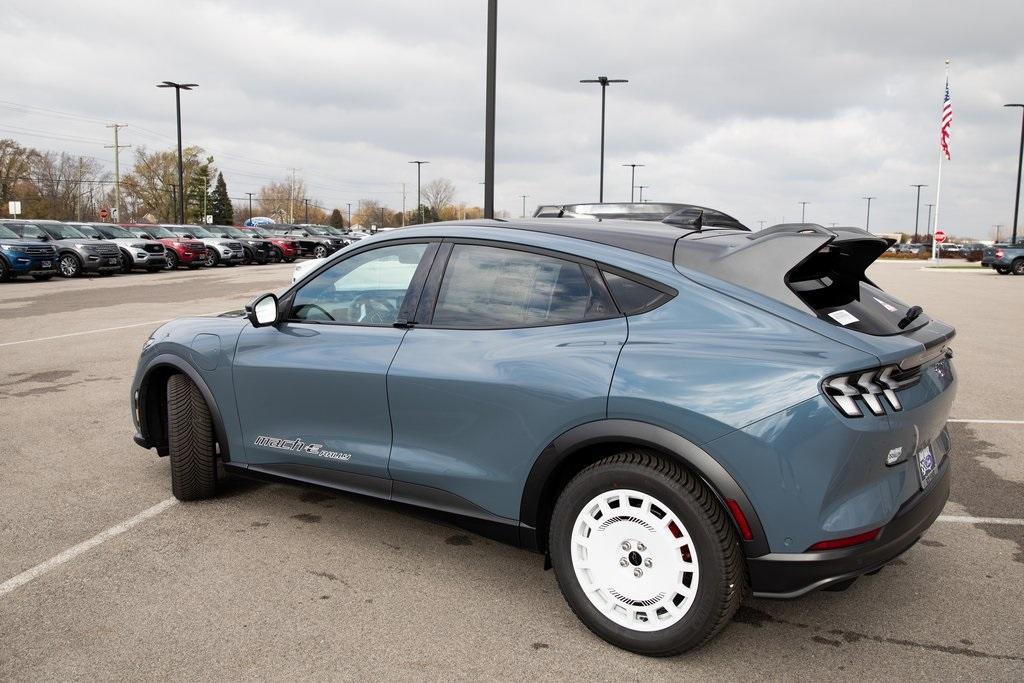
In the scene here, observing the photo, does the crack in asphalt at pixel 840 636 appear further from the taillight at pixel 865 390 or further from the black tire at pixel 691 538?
the taillight at pixel 865 390

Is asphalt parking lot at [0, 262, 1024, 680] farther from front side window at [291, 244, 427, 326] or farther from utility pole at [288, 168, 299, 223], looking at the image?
utility pole at [288, 168, 299, 223]

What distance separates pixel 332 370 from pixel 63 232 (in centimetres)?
2503

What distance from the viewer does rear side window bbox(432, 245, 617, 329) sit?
3.07m

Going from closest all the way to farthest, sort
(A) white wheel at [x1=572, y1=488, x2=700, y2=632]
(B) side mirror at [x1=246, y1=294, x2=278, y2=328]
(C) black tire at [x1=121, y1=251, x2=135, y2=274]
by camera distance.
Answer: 1. (A) white wheel at [x1=572, y1=488, x2=700, y2=632]
2. (B) side mirror at [x1=246, y1=294, x2=278, y2=328]
3. (C) black tire at [x1=121, y1=251, x2=135, y2=274]

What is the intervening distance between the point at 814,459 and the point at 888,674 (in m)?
0.90

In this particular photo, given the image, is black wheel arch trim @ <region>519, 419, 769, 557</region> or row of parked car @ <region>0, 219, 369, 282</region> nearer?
black wheel arch trim @ <region>519, 419, 769, 557</region>

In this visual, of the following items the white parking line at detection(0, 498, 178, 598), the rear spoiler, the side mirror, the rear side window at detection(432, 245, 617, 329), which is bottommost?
the white parking line at detection(0, 498, 178, 598)

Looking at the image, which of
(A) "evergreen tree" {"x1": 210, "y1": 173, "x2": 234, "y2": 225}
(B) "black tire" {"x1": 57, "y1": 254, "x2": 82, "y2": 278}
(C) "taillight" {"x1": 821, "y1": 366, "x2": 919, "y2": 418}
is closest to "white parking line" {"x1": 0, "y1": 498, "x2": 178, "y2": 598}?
(C) "taillight" {"x1": 821, "y1": 366, "x2": 919, "y2": 418}

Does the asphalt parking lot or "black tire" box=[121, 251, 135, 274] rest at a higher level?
"black tire" box=[121, 251, 135, 274]

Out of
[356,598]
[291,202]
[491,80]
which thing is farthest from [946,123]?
[291,202]

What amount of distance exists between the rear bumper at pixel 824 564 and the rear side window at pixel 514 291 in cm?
104

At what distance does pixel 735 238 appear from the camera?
11.0 feet

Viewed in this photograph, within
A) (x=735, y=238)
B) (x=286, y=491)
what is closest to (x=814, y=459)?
(x=735, y=238)

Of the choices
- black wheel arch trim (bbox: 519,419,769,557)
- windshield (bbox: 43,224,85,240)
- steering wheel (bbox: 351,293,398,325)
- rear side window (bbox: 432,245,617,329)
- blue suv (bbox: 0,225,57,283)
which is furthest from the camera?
windshield (bbox: 43,224,85,240)
